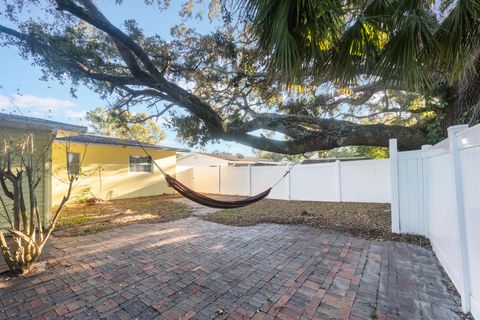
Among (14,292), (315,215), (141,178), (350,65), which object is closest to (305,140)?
(315,215)

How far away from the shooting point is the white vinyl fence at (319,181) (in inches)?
293

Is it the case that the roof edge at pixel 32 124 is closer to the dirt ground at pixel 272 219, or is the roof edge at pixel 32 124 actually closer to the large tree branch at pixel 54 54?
the large tree branch at pixel 54 54

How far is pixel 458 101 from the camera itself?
457cm

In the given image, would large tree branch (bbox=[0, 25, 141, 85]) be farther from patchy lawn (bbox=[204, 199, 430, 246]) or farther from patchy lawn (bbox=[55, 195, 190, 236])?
patchy lawn (bbox=[204, 199, 430, 246])

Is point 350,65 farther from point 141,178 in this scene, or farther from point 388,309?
point 141,178

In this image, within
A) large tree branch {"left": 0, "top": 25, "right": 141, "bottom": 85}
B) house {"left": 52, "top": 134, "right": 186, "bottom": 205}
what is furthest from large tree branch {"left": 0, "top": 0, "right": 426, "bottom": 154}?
house {"left": 52, "top": 134, "right": 186, "bottom": 205}

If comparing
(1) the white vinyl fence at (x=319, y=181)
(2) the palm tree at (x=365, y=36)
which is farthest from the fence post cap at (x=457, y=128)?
(1) the white vinyl fence at (x=319, y=181)

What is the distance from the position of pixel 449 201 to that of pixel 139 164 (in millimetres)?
10449

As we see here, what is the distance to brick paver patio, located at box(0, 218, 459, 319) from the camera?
6.69ft

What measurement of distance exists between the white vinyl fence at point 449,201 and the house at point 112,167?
792 cm

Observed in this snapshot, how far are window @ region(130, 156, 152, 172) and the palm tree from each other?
919 cm

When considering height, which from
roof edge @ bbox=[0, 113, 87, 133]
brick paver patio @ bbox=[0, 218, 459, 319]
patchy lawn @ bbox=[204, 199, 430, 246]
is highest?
roof edge @ bbox=[0, 113, 87, 133]

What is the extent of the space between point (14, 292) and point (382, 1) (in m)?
4.83

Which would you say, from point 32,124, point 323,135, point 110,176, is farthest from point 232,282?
point 110,176
